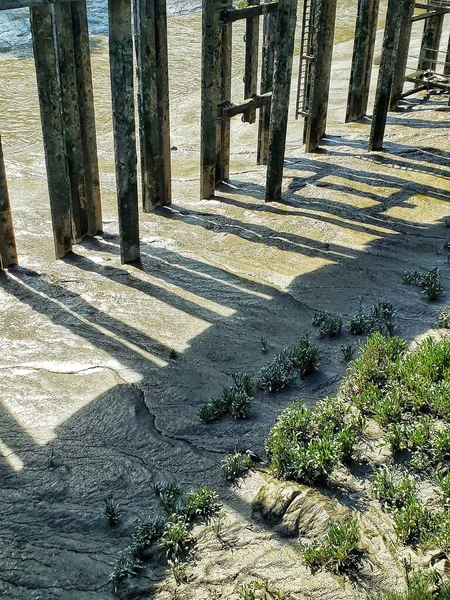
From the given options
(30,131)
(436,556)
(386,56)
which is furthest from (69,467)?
(30,131)

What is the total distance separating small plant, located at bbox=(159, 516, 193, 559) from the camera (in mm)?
4316

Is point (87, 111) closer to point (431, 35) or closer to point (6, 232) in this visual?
point (6, 232)

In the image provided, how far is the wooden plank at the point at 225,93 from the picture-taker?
956 centimetres

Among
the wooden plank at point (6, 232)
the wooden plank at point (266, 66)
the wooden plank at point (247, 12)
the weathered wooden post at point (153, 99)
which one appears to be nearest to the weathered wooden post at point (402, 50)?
the wooden plank at point (266, 66)

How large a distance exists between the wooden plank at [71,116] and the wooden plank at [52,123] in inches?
6.4

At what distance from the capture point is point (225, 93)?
9.95 meters

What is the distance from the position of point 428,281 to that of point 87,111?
13.9 feet

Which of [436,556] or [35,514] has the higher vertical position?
[436,556]

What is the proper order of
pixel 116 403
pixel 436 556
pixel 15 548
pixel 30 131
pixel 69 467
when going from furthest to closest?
1. pixel 30 131
2. pixel 116 403
3. pixel 69 467
4. pixel 15 548
5. pixel 436 556

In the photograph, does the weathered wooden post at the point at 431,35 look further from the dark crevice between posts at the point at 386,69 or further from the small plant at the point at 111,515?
the small plant at the point at 111,515

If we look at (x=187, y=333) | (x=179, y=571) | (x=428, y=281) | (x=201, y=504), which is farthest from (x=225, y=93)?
(x=179, y=571)

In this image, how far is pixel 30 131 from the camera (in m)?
12.9

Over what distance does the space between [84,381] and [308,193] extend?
499 centimetres

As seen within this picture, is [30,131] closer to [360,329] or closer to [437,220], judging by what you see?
[437,220]
